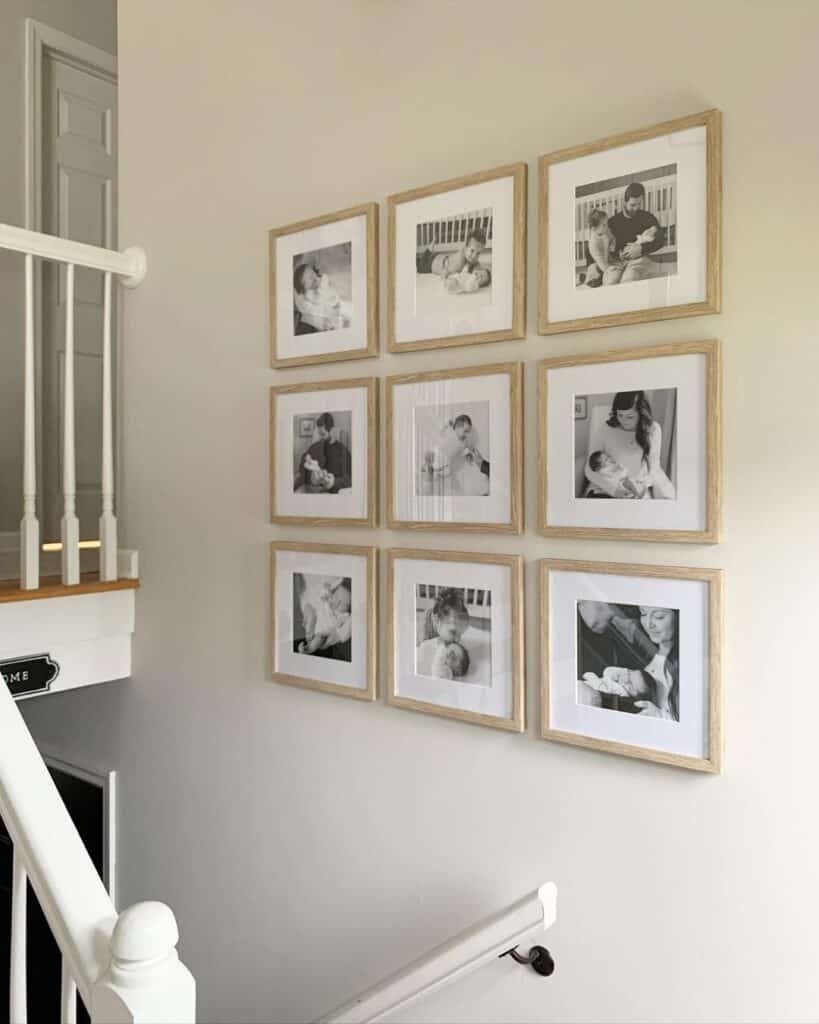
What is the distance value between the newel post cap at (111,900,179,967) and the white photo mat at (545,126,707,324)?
1.20 metres

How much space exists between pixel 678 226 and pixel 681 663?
74 centimetres

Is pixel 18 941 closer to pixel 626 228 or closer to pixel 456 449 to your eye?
pixel 456 449

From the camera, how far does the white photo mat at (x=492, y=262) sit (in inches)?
66.2

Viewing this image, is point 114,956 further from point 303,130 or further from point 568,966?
point 303,130

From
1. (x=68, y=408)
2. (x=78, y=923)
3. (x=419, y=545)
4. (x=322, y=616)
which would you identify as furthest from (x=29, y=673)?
(x=78, y=923)

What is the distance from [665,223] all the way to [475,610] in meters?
0.80

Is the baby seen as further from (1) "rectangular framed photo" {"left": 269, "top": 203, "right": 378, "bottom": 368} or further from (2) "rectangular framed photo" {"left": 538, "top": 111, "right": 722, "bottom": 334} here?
(1) "rectangular framed photo" {"left": 269, "top": 203, "right": 378, "bottom": 368}

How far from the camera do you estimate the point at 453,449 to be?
1.77 meters

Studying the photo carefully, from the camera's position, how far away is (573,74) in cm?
161

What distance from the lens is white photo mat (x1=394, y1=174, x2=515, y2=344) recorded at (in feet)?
5.52

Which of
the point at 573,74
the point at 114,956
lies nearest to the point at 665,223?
the point at 573,74

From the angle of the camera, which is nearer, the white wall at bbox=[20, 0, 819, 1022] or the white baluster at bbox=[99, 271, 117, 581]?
the white wall at bbox=[20, 0, 819, 1022]

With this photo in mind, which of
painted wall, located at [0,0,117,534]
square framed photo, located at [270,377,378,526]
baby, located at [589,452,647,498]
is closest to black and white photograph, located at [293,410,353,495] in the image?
square framed photo, located at [270,377,378,526]

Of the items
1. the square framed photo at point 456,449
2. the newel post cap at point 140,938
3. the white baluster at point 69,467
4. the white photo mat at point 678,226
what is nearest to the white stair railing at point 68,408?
the white baluster at point 69,467
